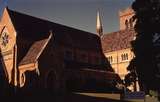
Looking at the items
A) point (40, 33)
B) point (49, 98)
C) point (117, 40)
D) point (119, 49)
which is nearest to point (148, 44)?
point (49, 98)

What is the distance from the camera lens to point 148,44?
33.1 metres

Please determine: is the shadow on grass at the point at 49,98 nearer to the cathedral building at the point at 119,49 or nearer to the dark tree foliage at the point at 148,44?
the dark tree foliage at the point at 148,44

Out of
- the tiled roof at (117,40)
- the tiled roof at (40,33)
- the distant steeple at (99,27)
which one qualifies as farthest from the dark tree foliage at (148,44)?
the distant steeple at (99,27)

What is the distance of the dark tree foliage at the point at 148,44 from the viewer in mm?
32750

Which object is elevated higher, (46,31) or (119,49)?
(46,31)

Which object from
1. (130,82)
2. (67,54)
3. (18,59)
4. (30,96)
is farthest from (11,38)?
(130,82)

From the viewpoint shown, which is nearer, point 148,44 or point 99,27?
point 148,44

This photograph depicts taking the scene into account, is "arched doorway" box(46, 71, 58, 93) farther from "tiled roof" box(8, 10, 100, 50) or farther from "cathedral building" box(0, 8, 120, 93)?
"tiled roof" box(8, 10, 100, 50)

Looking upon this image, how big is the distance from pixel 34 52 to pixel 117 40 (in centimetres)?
2868

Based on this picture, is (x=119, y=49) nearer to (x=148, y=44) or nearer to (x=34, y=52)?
(x=34, y=52)

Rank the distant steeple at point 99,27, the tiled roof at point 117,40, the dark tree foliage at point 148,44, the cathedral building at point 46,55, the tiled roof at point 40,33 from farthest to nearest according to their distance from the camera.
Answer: the distant steeple at point 99,27
the tiled roof at point 117,40
the tiled roof at point 40,33
the cathedral building at point 46,55
the dark tree foliage at point 148,44

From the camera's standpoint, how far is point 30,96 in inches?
1529

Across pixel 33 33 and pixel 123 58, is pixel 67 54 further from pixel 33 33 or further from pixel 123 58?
pixel 123 58

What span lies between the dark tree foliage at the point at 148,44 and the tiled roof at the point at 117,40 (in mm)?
39417
